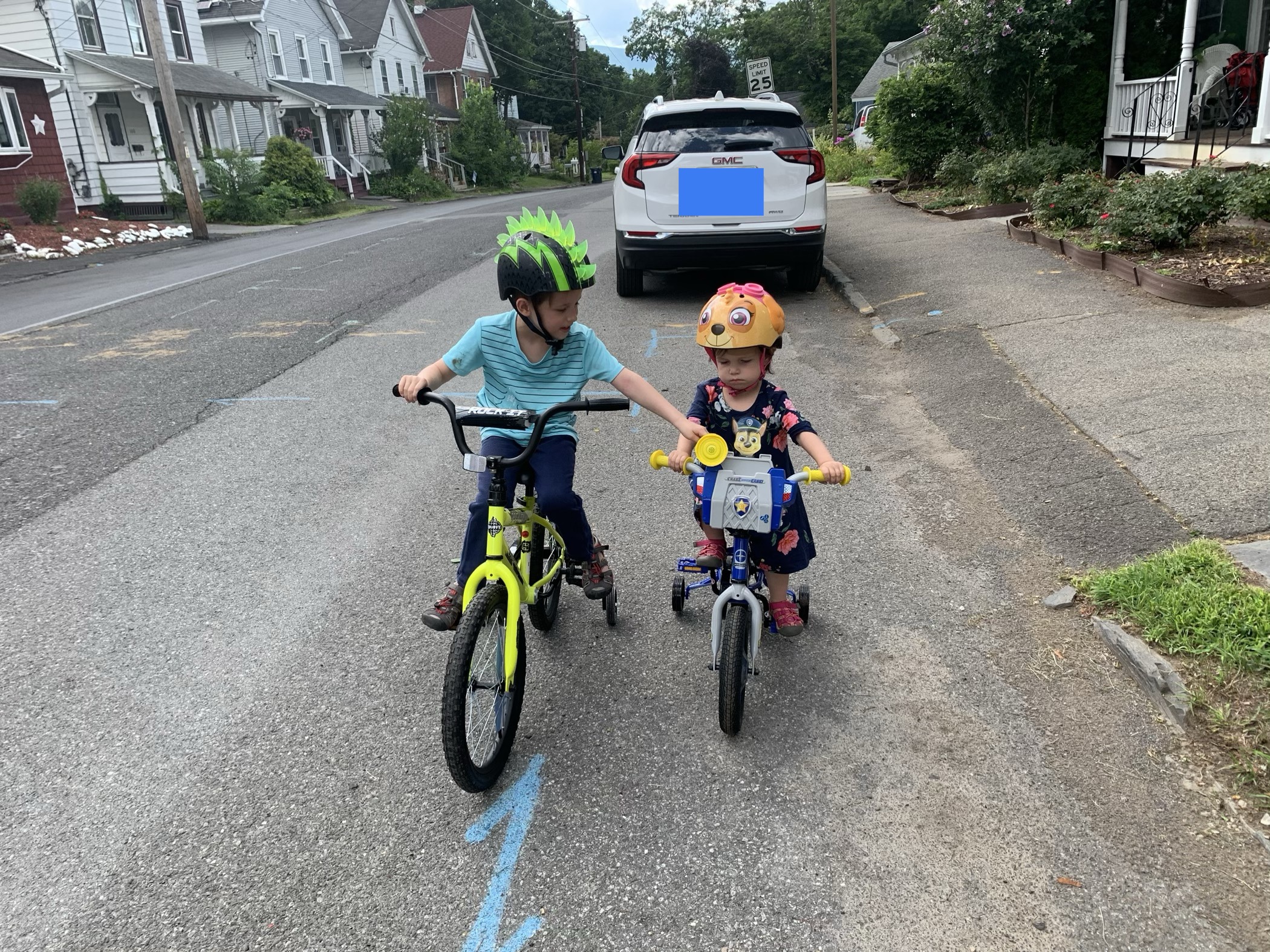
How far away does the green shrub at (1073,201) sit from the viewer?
9852 mm

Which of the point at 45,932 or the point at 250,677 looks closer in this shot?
the point at 45,932

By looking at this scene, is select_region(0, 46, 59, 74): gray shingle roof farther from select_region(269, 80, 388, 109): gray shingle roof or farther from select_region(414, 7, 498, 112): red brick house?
select_region(414, 7, 498, 112): red brick house

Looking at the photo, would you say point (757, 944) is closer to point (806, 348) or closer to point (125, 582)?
point (125, 582)

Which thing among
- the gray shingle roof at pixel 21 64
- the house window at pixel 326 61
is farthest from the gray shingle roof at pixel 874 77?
the gray shingle roof at pixel 21 64

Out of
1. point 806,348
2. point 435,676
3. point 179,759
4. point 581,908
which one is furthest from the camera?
point 806,348

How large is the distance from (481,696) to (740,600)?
882mm

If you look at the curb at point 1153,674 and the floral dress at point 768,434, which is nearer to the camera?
the curb at point 1153,674

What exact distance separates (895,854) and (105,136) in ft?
109

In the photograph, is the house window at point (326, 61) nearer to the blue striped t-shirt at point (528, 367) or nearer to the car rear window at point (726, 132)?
the car rear window at point (726, 132)

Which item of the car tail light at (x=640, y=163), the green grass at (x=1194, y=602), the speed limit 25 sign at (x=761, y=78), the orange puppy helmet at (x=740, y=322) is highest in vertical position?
the speed limit 25 sign at (x=761, y=78)

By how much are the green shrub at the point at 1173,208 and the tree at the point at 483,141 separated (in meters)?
40.8

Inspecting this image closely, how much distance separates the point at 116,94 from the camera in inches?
1137

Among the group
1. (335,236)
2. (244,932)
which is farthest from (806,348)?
(335,236)

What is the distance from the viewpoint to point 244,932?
2.28 m
